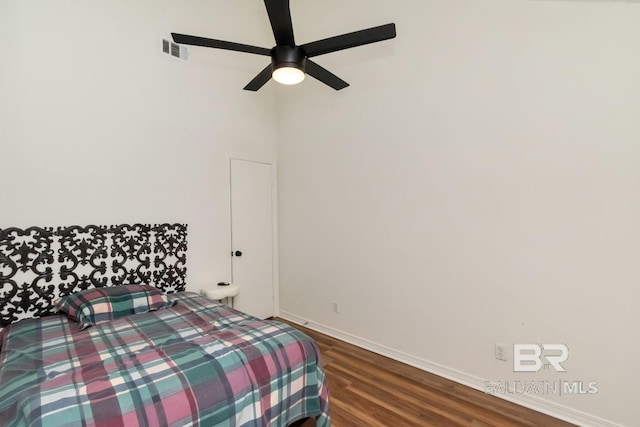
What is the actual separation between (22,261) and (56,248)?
0.22m

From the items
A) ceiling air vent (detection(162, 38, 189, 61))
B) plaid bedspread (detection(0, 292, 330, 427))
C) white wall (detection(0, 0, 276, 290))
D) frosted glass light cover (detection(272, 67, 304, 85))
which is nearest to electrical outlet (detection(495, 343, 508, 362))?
plaid bedspread (detection(0, 292, 330, 427))

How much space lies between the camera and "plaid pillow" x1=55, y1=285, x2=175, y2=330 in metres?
2.28

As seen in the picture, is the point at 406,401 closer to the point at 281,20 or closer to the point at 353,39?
the point at 353,39

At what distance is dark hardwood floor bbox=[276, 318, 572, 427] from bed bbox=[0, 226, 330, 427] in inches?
16.1

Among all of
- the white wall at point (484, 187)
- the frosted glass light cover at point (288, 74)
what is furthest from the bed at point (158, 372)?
the frosted glass light cover at point (288, 74)

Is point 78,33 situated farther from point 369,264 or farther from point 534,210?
point 534,210

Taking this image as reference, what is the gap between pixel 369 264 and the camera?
324 cm

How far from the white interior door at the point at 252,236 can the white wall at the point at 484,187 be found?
2.32 feet

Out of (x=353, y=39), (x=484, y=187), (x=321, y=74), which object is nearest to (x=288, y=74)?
(x=321, y=74)

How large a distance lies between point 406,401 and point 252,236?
2.46 m

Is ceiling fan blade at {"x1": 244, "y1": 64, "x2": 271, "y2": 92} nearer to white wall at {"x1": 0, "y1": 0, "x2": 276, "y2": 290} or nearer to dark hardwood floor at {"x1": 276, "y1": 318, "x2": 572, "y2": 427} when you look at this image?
white wall at {"x1": 0, "y1": 0, "x2": 276, "y2": 290}

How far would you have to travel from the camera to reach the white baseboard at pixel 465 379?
209 centimetres

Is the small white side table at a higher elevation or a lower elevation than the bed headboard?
lower

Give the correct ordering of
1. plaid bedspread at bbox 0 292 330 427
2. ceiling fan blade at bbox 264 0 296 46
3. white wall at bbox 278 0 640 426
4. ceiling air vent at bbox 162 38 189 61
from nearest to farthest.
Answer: plaid bedspread at bbox 0 292 330 427
ceiling fan blade at bbox 264 0 296 46
white wall at bbox 278 0 640 426
ceiling air vent at bbox 162 38 189 61
